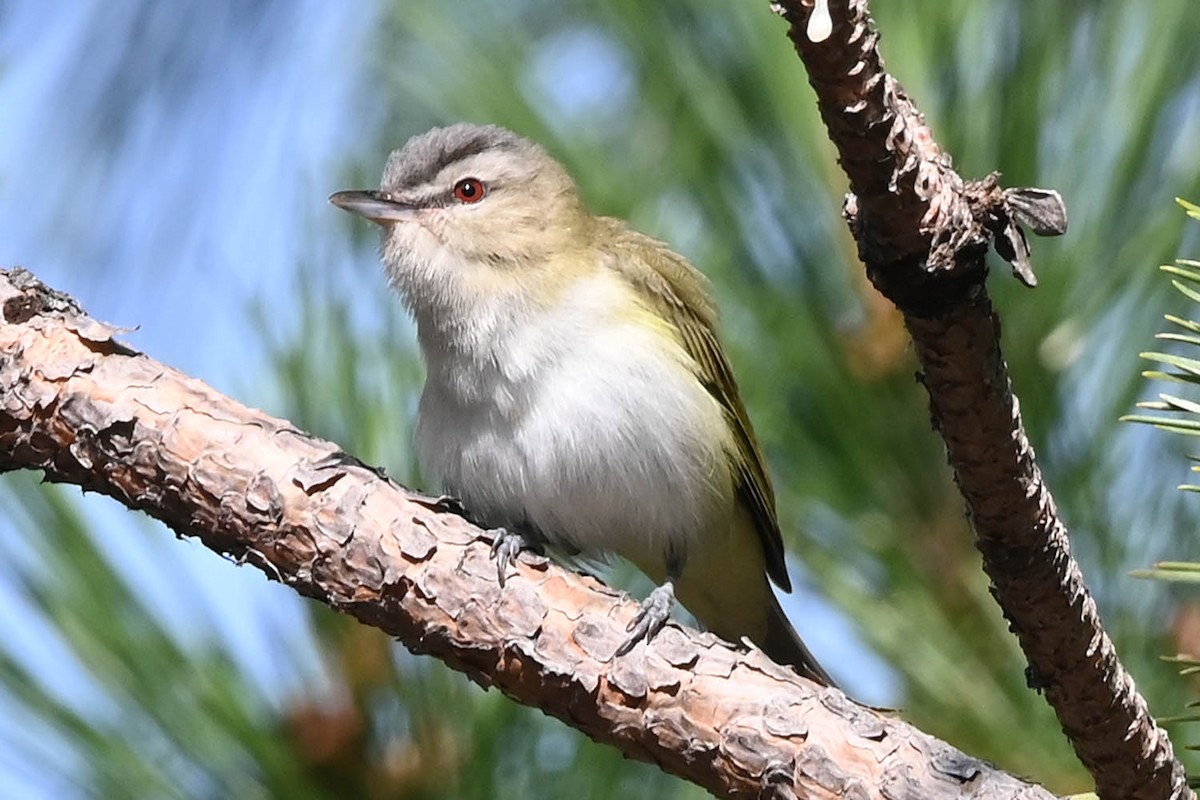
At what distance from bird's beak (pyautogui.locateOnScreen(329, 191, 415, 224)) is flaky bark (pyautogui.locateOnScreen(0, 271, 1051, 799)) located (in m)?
0.93

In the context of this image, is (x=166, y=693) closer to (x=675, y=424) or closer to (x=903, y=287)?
(x=675, y=424)

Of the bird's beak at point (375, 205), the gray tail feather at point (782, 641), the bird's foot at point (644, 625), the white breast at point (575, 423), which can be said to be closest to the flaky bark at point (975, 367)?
the bird's foot at point (644, 625)

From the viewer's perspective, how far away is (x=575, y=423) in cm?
289

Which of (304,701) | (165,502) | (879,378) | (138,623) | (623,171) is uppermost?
(623,171)

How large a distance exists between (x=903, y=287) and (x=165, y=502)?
115cm

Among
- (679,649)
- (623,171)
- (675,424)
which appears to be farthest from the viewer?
(623,171)

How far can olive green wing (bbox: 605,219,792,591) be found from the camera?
313cm

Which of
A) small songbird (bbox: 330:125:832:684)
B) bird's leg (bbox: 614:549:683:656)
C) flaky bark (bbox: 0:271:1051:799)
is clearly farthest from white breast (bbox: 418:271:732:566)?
bird's leg (bbox: 614:549:683:656)

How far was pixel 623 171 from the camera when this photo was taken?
325 centimetres

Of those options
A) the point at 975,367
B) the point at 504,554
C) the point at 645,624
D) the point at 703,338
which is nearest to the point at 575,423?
the point at 703,338

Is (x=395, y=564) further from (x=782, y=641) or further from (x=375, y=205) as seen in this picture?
(x=782, y=641)

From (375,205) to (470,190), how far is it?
10.3 inches

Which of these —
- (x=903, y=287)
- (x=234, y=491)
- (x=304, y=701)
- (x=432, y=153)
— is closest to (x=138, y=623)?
(x=304, y=701)

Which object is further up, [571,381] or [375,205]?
[375,205]
